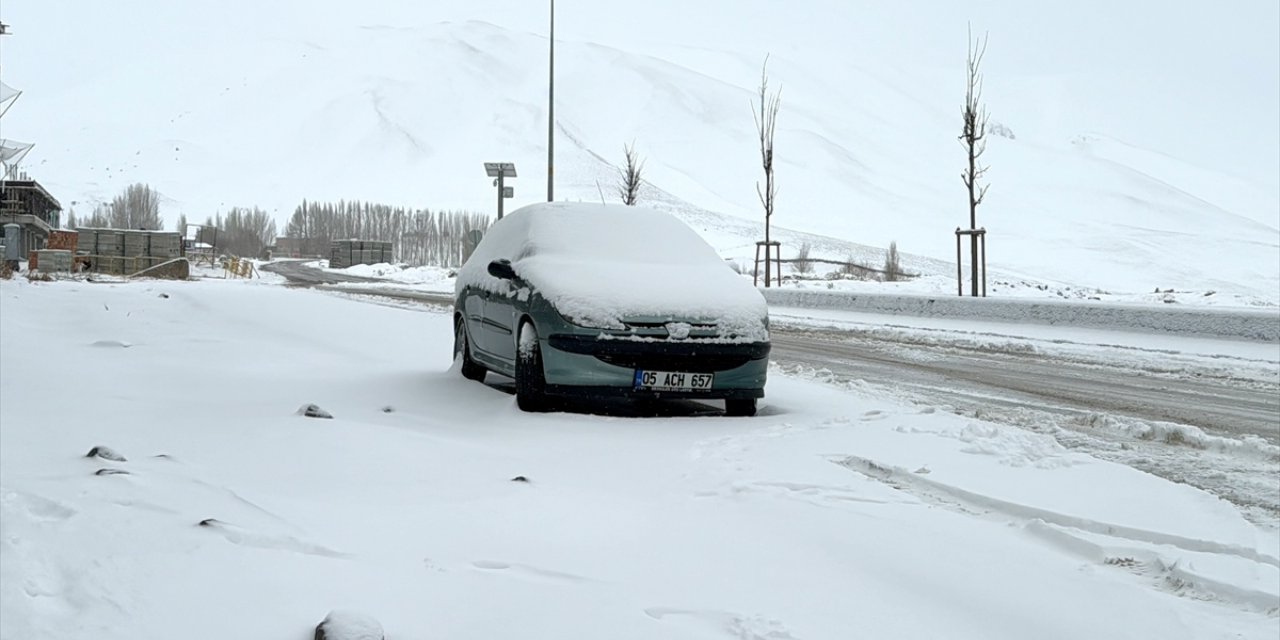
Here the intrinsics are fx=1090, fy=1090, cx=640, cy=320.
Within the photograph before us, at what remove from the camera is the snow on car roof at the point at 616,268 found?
6.93 metres

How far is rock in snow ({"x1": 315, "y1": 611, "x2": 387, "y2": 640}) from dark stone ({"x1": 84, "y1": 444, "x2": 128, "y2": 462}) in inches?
89.0

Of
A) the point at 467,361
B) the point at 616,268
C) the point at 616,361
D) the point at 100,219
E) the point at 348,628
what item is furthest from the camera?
the point at 100,219

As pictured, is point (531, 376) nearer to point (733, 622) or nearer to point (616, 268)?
point (616, 268)

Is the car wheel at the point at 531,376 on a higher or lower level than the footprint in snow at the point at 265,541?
higher

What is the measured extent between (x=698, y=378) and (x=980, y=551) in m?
3.14

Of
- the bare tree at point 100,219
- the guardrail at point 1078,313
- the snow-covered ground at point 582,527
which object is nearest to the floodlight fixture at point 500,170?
the guardrail at point 1078,313

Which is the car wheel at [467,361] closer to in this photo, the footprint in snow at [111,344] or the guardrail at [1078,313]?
the footprint in snow at [111,344]

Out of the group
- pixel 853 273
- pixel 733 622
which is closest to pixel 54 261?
pixel 853 273

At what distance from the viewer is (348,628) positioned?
277 cm

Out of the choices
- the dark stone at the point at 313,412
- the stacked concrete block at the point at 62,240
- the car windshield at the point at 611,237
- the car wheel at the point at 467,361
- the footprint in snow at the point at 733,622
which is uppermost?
the stacked concrete block at the point at 62,240

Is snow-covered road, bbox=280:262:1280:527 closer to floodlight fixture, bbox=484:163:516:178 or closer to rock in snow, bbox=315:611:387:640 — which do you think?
rock in snow, bbox=315:611:387:640

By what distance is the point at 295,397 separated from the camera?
718 cm

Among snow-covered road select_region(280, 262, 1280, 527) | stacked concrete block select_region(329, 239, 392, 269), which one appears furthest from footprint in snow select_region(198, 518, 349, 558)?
stacked concrete block select_region(329, 239, 392, 269)

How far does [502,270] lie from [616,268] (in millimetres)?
866
